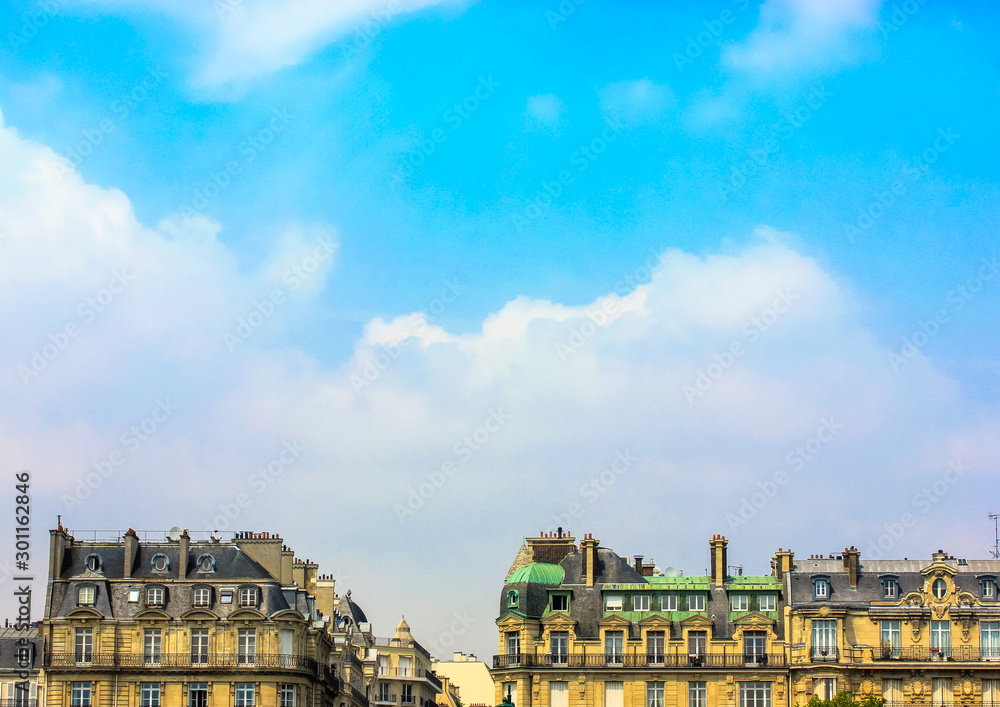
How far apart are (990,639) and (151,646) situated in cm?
4142

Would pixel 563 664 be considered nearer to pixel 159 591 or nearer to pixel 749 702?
pixel 749 702

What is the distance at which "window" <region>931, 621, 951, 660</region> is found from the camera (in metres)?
87.9

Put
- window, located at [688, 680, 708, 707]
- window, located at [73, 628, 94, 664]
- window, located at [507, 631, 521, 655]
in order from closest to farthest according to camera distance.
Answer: window, located at [73, 628, 94, 664] < window, located at [688, 680, 708, 707] < window, located at [507, 631, 521, 655]

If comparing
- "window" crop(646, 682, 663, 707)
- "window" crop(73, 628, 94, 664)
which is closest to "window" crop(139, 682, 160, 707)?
"window" crop(73, 628, 94, 664)

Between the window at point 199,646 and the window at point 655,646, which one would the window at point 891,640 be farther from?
the window at point 199,646

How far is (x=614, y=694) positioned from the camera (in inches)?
3526

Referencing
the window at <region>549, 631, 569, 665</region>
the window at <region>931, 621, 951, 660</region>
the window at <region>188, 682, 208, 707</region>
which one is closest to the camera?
the window at <region>188, 682, 208, 707</region>

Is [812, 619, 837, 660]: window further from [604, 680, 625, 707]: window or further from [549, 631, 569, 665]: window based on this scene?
[549, 631, 569, 665]: window

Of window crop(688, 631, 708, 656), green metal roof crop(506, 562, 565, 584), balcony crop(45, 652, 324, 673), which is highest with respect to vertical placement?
green metal roof crop(506, 562, 565, 584)

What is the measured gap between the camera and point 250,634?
290 ft

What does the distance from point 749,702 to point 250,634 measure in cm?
2505

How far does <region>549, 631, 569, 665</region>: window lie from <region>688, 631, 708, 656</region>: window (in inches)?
245

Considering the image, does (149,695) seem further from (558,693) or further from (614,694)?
(614,694)

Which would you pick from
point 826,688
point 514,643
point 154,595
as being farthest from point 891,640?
point 154,595
